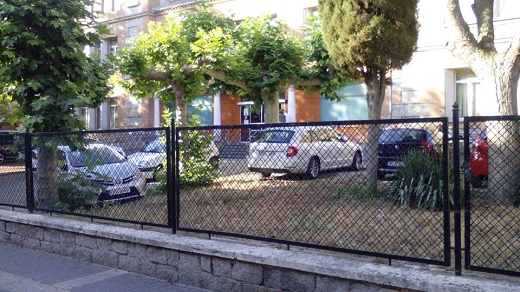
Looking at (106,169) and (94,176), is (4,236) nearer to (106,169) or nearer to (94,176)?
(94,176)

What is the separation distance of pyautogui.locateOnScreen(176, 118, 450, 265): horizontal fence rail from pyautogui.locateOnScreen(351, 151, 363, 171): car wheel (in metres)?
0.03

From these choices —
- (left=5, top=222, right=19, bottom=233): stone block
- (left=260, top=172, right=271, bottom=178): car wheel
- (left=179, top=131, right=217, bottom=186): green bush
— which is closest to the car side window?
(left=5, top=222, right=19, bottom=233): stone block

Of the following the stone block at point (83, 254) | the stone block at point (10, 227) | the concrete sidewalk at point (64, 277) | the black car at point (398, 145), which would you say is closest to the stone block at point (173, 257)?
the concrete sidewalk at point (64, 277)

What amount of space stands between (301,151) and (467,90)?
1617 cm

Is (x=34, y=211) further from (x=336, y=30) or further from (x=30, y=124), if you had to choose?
(x=336, y=30)

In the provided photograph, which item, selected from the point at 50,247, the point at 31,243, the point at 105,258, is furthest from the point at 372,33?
the point at 31,243

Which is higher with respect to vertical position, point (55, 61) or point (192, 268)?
point (55, 61)

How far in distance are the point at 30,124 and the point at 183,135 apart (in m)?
3.34

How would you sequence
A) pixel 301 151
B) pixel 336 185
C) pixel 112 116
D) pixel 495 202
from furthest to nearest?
pixel 112 116 → pixel 301 151 → pixel 336 185 → pixel 495 202

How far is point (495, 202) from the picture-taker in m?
5.05

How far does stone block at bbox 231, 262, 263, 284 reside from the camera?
5.81 metres

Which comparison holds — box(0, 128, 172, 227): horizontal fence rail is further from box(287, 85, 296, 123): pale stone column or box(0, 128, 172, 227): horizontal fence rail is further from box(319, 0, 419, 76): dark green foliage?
box(287, 85, 296, 123): pale stone column

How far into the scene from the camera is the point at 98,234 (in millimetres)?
7520

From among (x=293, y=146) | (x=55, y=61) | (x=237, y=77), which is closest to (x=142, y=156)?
(x=293, y=146)
